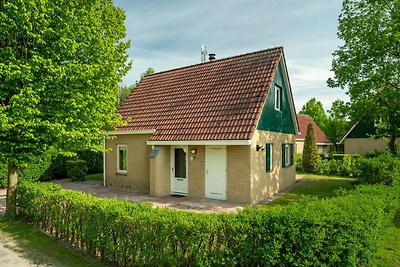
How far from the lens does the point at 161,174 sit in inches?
577

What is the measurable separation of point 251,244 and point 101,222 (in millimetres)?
3645

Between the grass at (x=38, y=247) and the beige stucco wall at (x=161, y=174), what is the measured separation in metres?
6.05

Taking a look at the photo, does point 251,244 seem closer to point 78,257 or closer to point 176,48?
point 78,257

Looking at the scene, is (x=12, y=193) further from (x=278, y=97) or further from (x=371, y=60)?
(x=371, y=60)

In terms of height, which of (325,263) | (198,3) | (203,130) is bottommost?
(325,263)

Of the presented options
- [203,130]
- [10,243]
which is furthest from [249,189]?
[10,243]

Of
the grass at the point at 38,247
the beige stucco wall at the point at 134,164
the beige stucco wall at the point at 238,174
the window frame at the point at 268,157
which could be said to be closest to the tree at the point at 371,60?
the window frame at the point at 268,157

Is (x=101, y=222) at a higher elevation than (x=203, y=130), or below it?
below

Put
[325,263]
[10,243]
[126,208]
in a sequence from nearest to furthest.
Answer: [325,263], [126,208], [10,243]

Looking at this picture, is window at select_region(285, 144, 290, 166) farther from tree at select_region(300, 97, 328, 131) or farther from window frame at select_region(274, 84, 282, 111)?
tree at select_region(300, 97, 328, 131)

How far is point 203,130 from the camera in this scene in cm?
1356

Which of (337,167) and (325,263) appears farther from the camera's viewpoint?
(337,167)

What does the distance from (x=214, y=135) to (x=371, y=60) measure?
35.4 ft

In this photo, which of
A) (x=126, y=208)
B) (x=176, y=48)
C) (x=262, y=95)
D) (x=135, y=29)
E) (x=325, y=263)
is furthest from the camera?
(x=176, y=48)
